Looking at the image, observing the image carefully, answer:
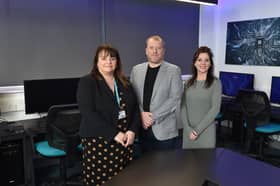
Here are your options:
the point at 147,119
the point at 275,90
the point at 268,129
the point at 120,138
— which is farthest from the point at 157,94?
the point at 275,90

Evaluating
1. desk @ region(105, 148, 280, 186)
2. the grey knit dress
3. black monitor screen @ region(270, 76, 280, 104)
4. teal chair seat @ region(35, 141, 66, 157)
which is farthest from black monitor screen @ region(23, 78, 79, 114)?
black monitor screen @ region(270, 76, 280, 104)

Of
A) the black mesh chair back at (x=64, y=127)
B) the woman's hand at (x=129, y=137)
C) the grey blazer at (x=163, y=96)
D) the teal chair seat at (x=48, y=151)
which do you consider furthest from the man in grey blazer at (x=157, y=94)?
the teal chair seat at (x=48, y=151)

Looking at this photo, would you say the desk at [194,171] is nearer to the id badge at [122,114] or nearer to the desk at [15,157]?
the id badge at [122,114]

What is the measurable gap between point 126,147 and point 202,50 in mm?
1076

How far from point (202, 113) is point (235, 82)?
240cm

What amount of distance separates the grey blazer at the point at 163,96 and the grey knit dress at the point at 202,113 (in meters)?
0.12

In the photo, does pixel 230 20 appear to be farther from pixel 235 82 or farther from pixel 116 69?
pixel 116 69

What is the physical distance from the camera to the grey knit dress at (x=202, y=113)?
233 centimetres

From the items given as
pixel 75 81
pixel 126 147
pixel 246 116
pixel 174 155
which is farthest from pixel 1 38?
pixel 246 116

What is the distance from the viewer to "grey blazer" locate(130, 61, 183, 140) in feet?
7.55

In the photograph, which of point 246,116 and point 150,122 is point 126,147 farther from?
point 246,116

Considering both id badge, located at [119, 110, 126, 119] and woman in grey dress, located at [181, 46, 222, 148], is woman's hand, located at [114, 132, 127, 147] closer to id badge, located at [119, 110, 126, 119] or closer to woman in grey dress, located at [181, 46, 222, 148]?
id badge, located at [119, 110, 126, 119]

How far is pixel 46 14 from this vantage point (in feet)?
11.0

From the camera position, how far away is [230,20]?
15.8 ft
